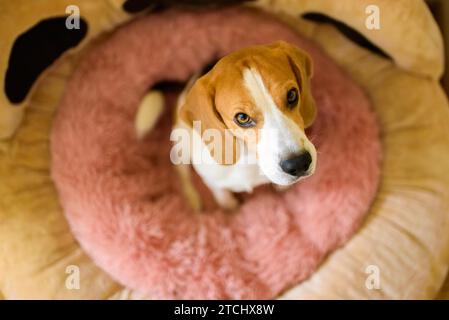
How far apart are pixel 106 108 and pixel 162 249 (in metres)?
0.57

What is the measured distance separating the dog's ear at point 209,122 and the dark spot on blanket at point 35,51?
2.11ft

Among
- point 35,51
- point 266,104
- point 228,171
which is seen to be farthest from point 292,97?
point 35,51

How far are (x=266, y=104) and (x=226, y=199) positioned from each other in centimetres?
71

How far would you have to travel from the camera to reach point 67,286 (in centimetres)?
168

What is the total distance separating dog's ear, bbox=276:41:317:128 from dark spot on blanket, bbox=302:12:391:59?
0.51 metres

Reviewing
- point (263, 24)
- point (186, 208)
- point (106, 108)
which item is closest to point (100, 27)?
point (106, 108)

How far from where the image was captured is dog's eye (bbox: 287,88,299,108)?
1.24 m

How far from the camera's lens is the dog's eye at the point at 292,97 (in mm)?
1238

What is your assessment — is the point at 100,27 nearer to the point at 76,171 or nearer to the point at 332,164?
the point at 76,171

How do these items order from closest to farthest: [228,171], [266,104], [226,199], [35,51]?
[266,104] → [228,171] → [35,51] → [226,199]

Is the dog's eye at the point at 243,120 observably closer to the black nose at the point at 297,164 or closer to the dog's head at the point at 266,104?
the dog's head at the point at 266,104

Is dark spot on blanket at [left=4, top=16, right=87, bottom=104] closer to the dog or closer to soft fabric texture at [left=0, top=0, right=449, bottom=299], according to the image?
soft fabric texture at [left=0, top=0, right=449, bottom=299]

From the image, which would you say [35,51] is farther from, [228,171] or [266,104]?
[266,104]

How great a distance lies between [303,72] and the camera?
4.28 ft
